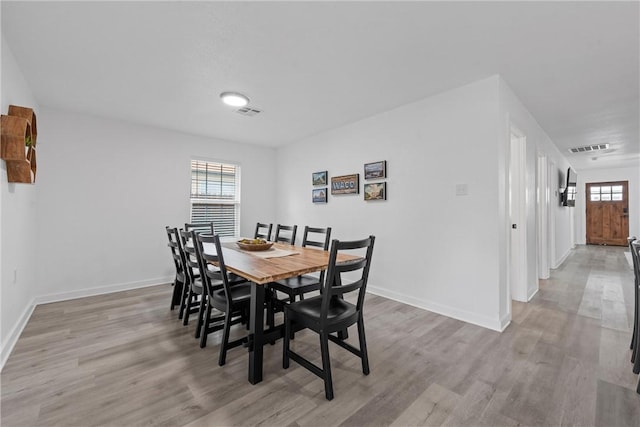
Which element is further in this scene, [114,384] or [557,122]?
[557,122]

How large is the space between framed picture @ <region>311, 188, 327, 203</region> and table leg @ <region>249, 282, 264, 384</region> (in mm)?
2862

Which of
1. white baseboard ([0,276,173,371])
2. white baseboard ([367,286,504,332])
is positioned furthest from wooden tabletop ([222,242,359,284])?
white baseboard ([0,276,173,371])

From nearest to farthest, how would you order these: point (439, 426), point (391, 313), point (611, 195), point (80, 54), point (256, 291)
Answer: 1. point (439, 426)
2. point (256, 291)
3. point (80, 54)
4. point (391, 313)
5. point (611, 195)

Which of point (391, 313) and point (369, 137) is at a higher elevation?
point (369, 137)

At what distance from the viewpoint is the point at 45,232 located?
3510 millimetres

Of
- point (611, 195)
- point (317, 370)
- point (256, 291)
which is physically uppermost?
point (611, 195)

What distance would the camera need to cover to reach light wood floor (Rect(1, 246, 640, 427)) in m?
1.57

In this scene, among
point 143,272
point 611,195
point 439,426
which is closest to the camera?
point 439,426

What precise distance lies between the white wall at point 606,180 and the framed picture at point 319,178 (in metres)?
9.01

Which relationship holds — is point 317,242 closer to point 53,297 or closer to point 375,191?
point 375,191

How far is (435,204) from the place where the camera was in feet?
10.4

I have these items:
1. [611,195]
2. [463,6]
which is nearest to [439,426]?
[463,6]

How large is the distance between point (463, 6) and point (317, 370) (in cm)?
253

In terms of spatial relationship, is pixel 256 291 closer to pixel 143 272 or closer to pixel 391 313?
pixel 391 313
